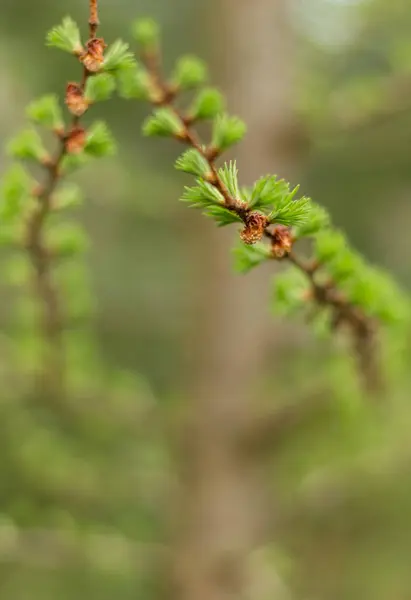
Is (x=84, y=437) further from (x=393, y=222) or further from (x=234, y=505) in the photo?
(x=393, y=222)

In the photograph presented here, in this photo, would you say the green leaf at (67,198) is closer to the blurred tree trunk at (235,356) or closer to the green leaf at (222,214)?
the green leaf at (222,214)

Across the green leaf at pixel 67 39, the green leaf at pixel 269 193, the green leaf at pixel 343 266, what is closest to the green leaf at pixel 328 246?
the green leaf at pixel 343 266

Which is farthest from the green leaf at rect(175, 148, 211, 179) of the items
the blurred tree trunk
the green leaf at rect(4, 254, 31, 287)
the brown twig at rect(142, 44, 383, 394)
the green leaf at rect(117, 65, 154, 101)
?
the blurred tree trunk

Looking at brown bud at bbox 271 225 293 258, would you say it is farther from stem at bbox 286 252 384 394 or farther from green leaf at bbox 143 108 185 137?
green leaf at bbox 143 108 185 137

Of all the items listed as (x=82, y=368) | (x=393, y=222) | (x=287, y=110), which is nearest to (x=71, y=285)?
(x=82, y=368)

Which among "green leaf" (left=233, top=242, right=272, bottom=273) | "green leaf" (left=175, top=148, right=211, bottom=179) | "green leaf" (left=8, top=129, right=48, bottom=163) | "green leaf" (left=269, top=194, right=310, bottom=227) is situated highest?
"green leaf" (left=8, top=129, right=48, bottom=163)

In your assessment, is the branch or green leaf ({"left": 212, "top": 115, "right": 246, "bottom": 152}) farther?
the branch

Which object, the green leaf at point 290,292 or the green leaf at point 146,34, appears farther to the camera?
the green leaf at point 146,34
